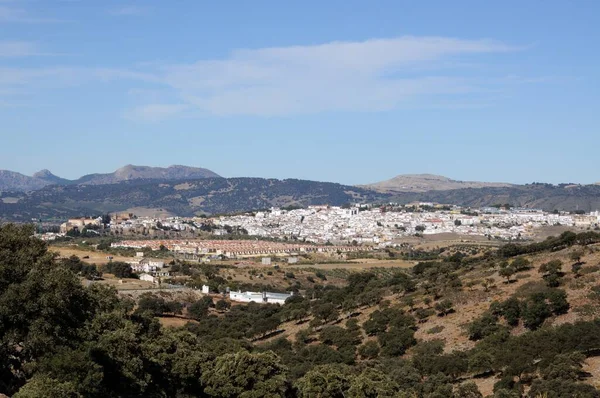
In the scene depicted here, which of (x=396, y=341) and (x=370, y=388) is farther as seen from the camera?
(x=396, y=341)

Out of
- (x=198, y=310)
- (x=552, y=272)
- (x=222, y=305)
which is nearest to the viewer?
(x=552, y=272)

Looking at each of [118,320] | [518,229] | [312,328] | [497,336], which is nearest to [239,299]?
[312,328]

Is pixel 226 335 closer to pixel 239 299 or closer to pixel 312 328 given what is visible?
pixel 312 328

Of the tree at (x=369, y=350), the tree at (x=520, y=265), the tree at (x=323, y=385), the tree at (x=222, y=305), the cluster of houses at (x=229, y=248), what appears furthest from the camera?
the cluster of houses at (x=229, y=248)

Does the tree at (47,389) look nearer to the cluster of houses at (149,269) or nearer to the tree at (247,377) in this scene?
the tree at (247,377)

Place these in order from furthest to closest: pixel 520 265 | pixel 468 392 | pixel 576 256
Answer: pixel 520 265, pixel 576 256, pixel 468 392

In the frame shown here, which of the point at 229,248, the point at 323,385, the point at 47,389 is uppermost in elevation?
the point at 47,389

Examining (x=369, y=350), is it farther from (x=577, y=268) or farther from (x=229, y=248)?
(x=229, y=248)

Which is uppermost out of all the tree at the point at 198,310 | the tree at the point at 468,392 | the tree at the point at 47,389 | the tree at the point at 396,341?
the tree at the point at 47,389

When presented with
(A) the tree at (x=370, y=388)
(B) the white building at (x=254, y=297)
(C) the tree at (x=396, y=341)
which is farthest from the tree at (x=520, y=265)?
(B) the white building at (x=254, y=297)

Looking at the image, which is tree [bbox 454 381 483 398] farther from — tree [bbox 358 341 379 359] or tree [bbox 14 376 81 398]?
tree [bbox 14 376 81 398]

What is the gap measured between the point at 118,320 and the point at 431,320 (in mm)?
21277

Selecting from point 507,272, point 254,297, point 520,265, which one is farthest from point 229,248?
point 507,272

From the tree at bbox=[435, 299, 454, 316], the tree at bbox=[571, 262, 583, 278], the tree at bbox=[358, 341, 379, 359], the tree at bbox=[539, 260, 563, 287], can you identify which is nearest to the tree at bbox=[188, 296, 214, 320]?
the tree at bbox=[435, 299, 454, 316]
